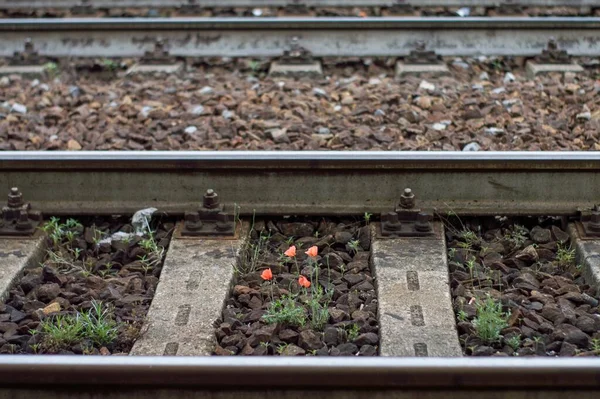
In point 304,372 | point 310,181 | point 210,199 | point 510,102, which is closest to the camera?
point 304,372

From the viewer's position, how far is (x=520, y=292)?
4.38 m

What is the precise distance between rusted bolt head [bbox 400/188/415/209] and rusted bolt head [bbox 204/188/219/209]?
975 mm

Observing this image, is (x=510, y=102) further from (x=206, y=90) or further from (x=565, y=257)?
(x=565, y=257)

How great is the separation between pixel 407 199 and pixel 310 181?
0.54 meters

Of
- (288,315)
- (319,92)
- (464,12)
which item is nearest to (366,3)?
(464,12)

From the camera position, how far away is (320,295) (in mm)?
4258

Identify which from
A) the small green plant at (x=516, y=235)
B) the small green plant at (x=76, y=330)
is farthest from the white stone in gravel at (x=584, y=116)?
the small green plant at (x=76, y=330)

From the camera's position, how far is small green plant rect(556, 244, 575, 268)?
15.1ft

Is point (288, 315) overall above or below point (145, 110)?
below

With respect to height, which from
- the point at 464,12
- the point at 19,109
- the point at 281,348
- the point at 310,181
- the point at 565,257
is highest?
the point at 464,12

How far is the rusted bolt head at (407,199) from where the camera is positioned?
15.8 feet

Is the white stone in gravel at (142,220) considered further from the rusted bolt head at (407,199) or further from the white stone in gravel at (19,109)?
the white stone in gravel at (19,109)

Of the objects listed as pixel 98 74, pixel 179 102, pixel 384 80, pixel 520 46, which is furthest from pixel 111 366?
pixel 520 46

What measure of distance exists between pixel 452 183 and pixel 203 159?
1.33m
